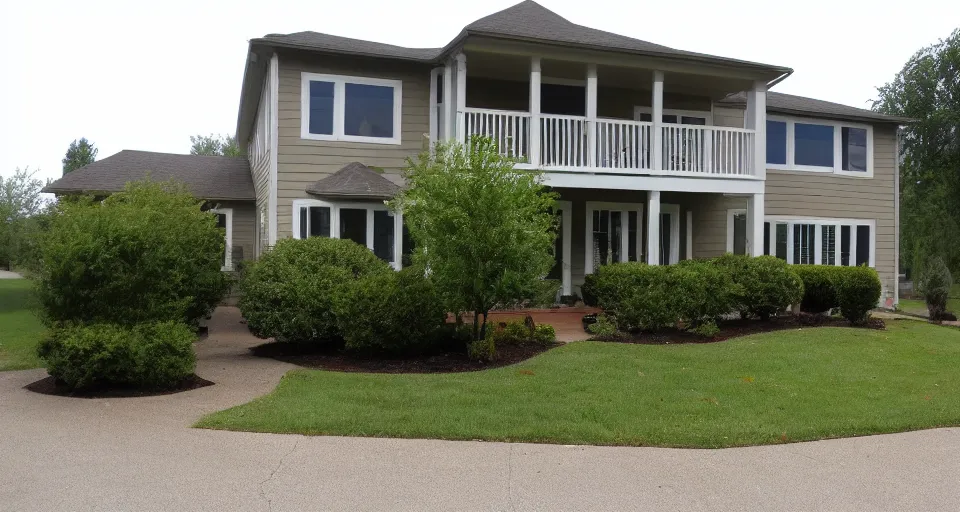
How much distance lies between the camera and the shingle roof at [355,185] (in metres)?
13.7

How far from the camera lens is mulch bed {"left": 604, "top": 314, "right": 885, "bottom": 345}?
12.3m

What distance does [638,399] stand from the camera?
7.85 meters

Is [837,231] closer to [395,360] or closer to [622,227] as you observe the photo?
[622,227]

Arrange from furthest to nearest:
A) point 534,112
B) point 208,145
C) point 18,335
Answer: point 208,145, point 534,112, point 18,335

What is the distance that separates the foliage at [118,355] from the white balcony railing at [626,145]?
7.35 metres

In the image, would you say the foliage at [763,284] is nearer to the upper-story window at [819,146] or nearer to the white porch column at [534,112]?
the white porch column at [534,112]

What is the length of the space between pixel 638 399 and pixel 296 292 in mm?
5448

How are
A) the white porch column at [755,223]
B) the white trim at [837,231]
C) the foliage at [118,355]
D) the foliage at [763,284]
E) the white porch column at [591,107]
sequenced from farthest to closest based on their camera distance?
the white trim at [837,231], the white porch column at [755,223], the white porch column at [591,107], the foliage at [763,284], the foliage at [118,355]

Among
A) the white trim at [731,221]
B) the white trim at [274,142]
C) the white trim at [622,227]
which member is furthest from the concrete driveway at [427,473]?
the white trim at [731,221]

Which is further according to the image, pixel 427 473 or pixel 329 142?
pixel 329 142

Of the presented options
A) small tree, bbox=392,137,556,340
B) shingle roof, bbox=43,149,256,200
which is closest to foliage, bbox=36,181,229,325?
small tree, bbox=392,137,556,340

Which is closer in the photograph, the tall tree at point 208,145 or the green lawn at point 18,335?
the green lawn at point 18,335

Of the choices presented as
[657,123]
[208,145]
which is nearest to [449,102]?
[657,123]

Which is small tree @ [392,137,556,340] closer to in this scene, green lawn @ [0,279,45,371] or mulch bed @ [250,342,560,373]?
mulch bed @ [250,342,560,373]
